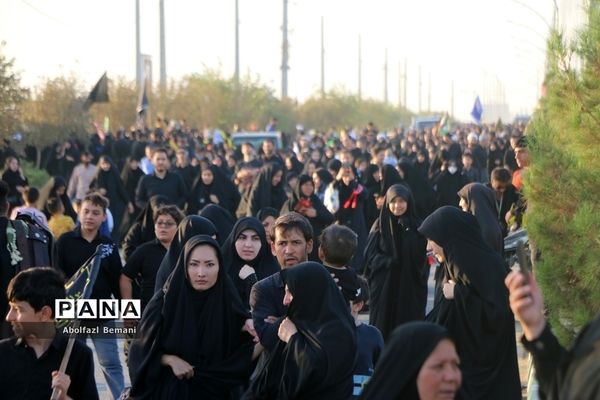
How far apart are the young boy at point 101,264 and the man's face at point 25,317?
2.77 metres

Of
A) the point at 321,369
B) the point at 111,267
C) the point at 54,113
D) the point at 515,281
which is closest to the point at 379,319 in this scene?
the point at 111,267

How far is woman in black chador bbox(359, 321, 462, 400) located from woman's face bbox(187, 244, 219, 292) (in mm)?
2581

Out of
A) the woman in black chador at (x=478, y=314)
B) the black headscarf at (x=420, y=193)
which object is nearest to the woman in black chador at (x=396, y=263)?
the woman in black chador at (x=478, y=314)

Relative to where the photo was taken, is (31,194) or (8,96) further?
(8,96)

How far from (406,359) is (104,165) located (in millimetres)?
15541

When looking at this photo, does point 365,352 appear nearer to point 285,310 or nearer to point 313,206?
point 285,310

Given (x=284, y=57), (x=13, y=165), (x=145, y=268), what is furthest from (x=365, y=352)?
(x=284, y=57)

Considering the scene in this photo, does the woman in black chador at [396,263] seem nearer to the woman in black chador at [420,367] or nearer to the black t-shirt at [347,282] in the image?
the black t-shirt at [347,282]

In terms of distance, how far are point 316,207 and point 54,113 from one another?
20.0 m

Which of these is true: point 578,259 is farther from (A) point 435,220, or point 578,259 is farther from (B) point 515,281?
(B) point 515,281

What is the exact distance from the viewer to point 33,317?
5.44 m

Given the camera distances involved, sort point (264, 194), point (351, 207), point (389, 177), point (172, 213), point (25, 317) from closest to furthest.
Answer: point (25, 317)
point (172, 213)
point (351, 207)
point (389, 177)
point (264, 194)

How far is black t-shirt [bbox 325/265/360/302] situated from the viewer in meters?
7.34

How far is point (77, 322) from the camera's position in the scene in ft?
21.5
